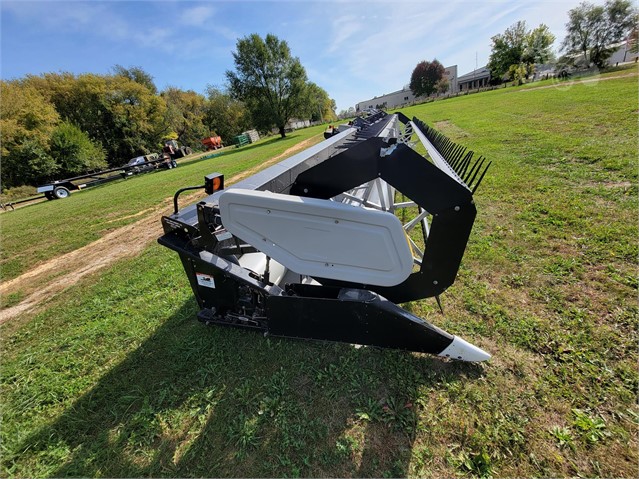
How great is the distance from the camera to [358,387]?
2.09 metres

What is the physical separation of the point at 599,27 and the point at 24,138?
275ft

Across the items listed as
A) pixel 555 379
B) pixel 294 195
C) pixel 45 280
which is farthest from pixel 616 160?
pixel 45 280

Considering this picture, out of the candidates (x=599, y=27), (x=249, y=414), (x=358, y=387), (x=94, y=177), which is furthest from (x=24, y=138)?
(x=599, y=27)

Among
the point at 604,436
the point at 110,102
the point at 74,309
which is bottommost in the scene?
the point at 604,436

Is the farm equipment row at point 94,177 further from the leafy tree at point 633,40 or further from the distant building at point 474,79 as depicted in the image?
→ the distant building at point 474,79

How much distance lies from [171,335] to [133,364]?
1.25ft

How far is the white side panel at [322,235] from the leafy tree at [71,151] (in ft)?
111

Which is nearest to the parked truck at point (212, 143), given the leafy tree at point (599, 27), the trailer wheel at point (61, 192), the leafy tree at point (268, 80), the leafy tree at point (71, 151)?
the leafy tree at point (268, 80)

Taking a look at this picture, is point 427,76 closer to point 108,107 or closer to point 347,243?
point 108,107

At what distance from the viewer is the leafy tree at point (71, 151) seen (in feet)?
83.6

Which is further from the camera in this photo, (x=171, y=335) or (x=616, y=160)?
(x=616, y=160)

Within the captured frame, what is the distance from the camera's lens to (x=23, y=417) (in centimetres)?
222

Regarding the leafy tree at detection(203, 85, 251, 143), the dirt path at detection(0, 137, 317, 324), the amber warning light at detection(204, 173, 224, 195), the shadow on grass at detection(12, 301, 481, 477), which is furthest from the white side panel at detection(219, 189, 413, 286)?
the leafy tree at detection(203, 85, 251, 143)

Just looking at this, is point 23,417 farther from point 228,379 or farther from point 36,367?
point 228,379
